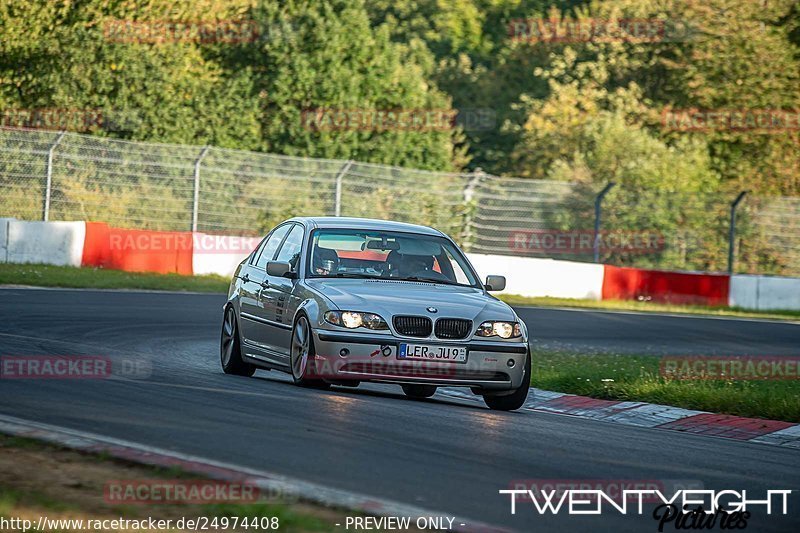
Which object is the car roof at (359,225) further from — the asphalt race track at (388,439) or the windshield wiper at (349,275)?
the asphalt race track at (388,439)

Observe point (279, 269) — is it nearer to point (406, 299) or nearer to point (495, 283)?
point (406, 299)

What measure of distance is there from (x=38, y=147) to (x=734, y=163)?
2833cm

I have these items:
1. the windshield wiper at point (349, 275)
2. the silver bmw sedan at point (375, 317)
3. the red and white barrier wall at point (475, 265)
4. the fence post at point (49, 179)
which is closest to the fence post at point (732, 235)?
the red and white barrier wall at point (475, 265)

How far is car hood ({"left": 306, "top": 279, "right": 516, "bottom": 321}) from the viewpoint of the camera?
1053cm

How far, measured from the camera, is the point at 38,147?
27734 millimetres

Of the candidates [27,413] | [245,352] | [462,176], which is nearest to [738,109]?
[462,176]

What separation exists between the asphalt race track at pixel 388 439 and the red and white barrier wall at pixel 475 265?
43.8ft

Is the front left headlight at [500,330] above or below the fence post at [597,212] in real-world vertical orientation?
below

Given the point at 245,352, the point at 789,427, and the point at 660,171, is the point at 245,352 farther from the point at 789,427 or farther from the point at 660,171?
the point at 660,171

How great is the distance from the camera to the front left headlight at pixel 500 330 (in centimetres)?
1066

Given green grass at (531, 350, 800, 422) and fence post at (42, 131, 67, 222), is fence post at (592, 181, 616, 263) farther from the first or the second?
green grass at (531, 350, 800, 422)

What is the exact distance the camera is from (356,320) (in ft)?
34.3

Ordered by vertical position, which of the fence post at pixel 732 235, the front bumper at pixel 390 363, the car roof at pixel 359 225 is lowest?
the front bumper at pixel 390 363

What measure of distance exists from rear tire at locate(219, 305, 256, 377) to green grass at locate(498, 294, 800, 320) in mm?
14790
